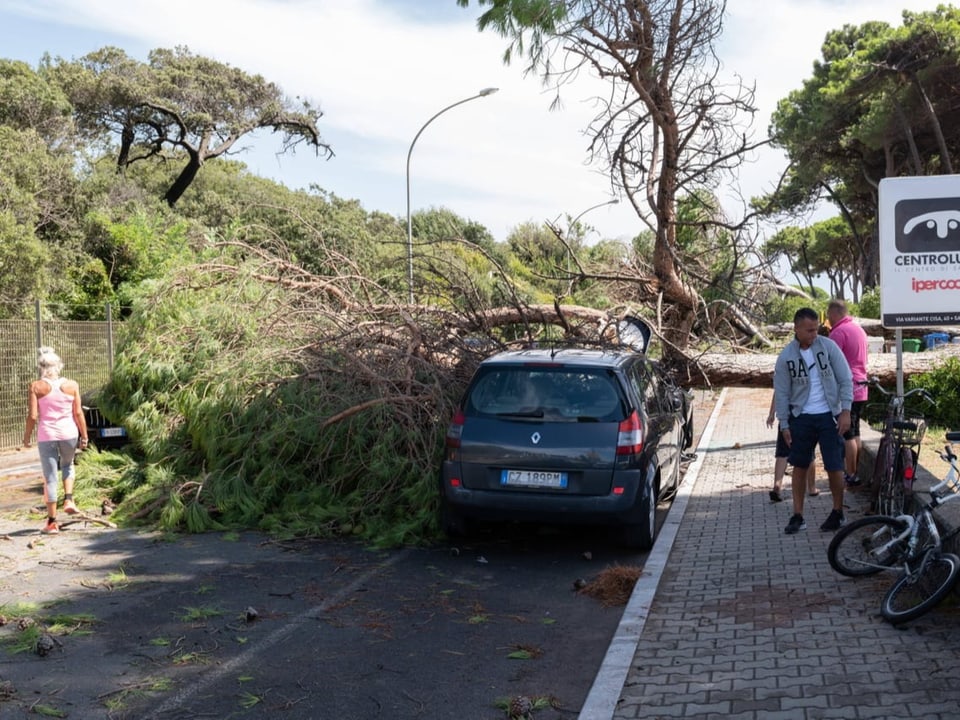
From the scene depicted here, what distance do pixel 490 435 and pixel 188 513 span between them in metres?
3.04

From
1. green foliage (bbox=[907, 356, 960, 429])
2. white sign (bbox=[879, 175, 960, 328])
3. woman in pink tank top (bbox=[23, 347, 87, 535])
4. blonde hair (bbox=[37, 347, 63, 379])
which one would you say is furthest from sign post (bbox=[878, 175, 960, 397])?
blonde hair (bbox=[37, 347, 63, 379])

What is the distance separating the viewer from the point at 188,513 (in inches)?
345

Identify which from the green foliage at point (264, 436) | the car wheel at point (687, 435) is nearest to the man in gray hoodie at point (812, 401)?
the green foliage at point (264, 436)

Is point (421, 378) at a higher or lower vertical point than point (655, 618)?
higher

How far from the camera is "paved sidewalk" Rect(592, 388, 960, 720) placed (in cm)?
457

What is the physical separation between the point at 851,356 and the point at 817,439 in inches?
91.0

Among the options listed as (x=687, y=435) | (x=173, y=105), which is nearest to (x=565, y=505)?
(x=687, y=435)

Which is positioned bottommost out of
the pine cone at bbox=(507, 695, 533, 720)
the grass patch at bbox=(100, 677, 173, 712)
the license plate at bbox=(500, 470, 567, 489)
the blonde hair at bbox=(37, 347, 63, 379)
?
the pine cone at bbox=(507, 695, 533, 720)

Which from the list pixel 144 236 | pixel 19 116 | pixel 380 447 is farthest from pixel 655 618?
pixel 19 116

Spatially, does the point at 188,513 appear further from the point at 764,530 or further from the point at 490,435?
the point at 764,530

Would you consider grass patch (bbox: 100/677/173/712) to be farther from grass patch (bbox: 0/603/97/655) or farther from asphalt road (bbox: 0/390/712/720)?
grass patch (bbox: 0/603/97/655)

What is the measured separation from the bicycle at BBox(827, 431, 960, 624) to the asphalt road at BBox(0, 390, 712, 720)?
173 cm

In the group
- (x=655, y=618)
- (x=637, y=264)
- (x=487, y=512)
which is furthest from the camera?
(x=637, y=264)

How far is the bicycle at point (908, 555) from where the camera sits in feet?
18.2
